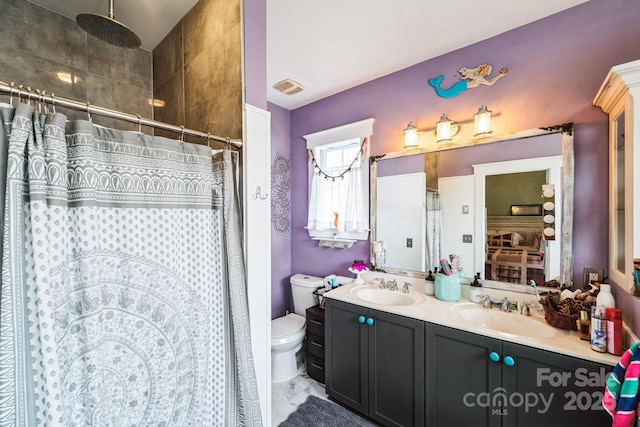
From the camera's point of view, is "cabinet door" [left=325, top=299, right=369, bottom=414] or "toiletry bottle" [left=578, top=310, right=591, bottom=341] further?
"cabinet door" [left=325, top=299, right=369, bottom=414]

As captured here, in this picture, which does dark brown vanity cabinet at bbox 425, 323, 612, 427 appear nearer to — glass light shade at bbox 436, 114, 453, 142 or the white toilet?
the white toilet

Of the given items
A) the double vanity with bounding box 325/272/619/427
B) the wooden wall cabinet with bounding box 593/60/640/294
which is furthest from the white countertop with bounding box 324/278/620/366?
the wooden wall cabinet with bounding box 593/60/640/294

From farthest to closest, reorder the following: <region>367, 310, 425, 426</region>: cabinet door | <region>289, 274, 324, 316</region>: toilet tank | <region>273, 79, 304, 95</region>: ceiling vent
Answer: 1. <region>289, 274, 324, 316</region>: toilet tank
2. <region>273, 79, 304, 95</region>: ceiling vent
3. <region>367, 310, 425, 426</region>: cabinet door

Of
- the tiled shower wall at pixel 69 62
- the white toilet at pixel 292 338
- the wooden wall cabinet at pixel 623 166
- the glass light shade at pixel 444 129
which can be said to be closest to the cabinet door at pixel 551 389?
the wooden wall cabinet at pixel 623 166

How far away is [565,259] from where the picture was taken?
1561 millimetres

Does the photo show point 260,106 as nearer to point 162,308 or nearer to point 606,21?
point 162,308

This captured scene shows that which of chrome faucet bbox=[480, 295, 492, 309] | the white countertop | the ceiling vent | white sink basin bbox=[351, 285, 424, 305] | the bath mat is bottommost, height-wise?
the bath mat

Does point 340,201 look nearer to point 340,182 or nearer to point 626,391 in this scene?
point 340,182

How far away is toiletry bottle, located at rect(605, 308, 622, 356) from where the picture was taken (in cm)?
112

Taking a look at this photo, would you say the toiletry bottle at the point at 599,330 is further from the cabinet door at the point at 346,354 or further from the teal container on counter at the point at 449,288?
the cabinet door at the point at 346,354

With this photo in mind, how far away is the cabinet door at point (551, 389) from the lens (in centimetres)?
113

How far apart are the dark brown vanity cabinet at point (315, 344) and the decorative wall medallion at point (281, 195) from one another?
100 cm

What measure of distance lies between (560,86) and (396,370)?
202cm

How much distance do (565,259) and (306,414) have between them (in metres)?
1.96
